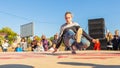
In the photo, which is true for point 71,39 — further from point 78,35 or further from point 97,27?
→ point 97,27

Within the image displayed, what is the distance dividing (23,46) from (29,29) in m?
16.9

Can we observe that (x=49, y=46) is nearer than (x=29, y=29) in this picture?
Yes

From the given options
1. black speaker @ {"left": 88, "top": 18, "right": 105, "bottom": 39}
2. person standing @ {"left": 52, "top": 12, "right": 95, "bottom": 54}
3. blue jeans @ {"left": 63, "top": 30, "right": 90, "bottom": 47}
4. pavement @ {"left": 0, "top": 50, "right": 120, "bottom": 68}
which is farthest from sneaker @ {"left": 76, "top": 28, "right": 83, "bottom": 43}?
black speaker @ {"left": 88, "top": 18, "right": 105, "bottom": 39}

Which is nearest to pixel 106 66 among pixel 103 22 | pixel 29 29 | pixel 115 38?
pixel 115 38

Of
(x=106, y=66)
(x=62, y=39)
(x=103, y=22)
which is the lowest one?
(x=106, y=66)

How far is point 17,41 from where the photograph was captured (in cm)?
1551

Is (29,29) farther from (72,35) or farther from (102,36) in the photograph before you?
(72,35)

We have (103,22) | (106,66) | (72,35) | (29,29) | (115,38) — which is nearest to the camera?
(106,66)

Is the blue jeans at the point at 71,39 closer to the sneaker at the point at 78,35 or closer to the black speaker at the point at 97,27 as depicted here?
the sneaker at the point at 78,35

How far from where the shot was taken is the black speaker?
19.4 meters

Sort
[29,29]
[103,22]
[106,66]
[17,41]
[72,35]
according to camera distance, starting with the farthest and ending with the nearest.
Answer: [29,29] < [103,22] < [17,41] < [72,35] < [106,66]

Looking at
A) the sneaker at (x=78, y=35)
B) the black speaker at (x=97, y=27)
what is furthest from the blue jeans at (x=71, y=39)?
the black speaker at (x=97, y=27)

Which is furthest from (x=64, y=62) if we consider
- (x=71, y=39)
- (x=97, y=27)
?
(x=97, y=27)

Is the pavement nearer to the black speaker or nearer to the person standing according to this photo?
the person standing
